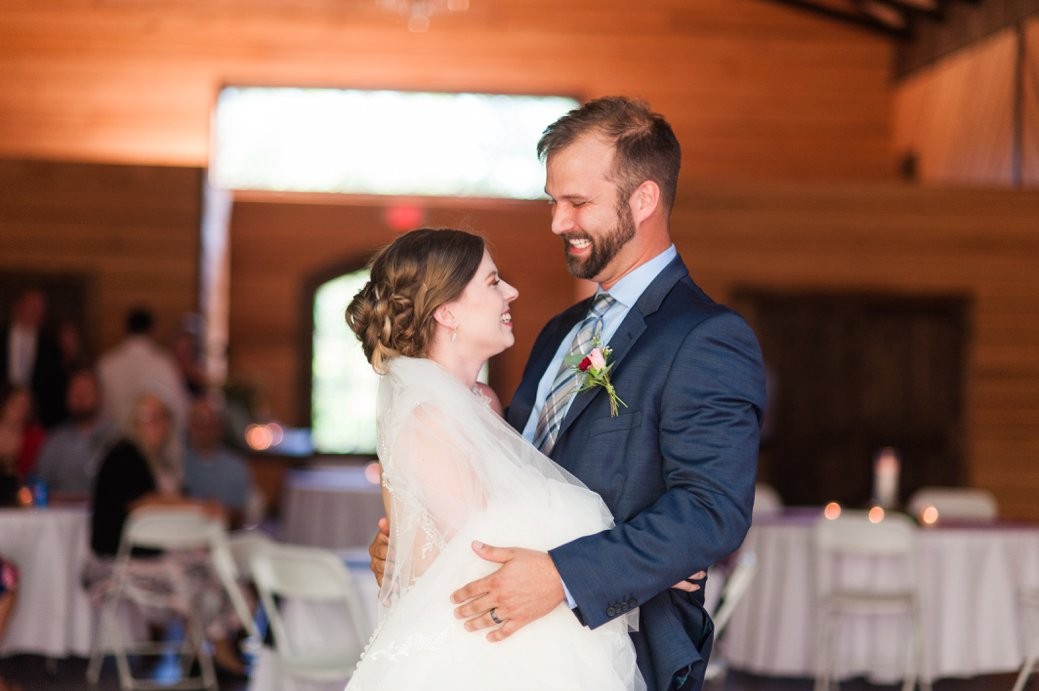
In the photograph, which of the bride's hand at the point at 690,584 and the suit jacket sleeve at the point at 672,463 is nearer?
the suit jacket sleeve at the point at 672,463

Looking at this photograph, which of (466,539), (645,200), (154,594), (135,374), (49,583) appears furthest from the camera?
(135,374)

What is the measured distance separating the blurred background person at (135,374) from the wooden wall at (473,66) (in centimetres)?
354

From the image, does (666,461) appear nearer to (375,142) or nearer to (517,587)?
(517,587)

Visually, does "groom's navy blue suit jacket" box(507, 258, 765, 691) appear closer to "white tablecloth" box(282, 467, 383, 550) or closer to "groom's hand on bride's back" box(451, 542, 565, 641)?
"groom's hand on bride's back" box(451, 542, 565, 641)

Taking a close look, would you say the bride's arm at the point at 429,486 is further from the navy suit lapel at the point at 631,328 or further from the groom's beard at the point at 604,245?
the groom's beard at the point at 604,245

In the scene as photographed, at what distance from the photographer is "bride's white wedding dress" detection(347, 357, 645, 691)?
231cm

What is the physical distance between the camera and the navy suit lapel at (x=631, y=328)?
2479 mm

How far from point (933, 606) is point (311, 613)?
3.28m

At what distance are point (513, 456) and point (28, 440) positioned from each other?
7.15 meters

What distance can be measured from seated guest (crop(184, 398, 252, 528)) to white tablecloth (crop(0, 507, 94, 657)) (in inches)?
39.4

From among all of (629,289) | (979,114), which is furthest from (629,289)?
(979,114)

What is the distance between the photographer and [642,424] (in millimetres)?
2391

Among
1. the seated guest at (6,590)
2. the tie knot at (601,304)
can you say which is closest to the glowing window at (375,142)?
the seated guest at (6,590)

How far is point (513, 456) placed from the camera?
2398 mm
